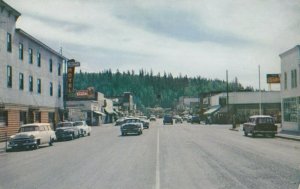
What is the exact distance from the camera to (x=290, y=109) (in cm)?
4484

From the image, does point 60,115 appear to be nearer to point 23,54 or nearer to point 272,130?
point 23,54

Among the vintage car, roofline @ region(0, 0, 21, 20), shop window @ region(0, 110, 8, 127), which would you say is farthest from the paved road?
roofline @ region(0, 0, 21, 20)

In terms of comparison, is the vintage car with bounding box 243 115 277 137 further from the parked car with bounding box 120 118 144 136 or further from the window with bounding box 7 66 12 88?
the window with bounding box 7 66 12 88

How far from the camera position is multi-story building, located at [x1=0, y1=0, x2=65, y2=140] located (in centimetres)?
3447

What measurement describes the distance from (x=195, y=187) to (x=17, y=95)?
30.3 meters

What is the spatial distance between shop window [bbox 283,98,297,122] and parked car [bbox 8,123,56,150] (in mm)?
26661

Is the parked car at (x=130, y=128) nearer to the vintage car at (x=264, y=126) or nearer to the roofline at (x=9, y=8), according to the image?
the vintage car at (x=264, y=126)

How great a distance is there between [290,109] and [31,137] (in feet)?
98.5

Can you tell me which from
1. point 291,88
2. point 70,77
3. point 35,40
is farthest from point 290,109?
point 35,40

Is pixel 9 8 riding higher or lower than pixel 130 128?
higher

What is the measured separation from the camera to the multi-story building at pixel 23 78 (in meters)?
34.5

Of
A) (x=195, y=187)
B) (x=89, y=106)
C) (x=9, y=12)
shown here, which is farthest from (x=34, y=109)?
(x=89, y=106)

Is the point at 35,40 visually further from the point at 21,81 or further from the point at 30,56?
the point at 21,81

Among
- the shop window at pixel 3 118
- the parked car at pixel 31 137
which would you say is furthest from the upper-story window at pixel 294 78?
the shop window at pixel 3 118
